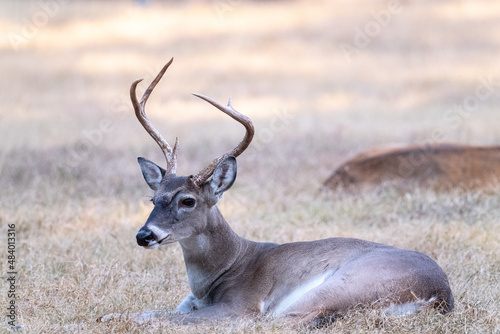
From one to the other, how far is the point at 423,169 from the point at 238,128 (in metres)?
4.58

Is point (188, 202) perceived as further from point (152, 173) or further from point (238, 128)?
point (238, 128)

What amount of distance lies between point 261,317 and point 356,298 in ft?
2.09

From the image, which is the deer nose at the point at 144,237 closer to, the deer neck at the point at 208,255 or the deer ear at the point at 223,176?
the deer neck at the point at 208,255

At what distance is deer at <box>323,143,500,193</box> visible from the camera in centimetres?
898

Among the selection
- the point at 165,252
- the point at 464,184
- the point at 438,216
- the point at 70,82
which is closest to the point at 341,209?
the point at 438,216

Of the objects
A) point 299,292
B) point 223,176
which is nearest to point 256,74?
point 223,176

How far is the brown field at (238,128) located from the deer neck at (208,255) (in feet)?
1.00

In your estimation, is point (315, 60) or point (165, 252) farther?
point (315, 60)

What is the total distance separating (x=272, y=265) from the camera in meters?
5.36

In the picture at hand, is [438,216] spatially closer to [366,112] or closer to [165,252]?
[165,252]

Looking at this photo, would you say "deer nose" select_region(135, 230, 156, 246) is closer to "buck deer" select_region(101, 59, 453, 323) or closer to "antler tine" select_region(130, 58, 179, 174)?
"buck deer" select_region(101, 59, 453, 323)

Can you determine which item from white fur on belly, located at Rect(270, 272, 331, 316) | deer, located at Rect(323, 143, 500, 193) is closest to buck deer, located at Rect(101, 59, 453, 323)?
white fur on belly, located at Rect(270, 272, 331, 316)

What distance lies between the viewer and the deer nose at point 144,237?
4844mm

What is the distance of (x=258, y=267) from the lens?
5.41m
